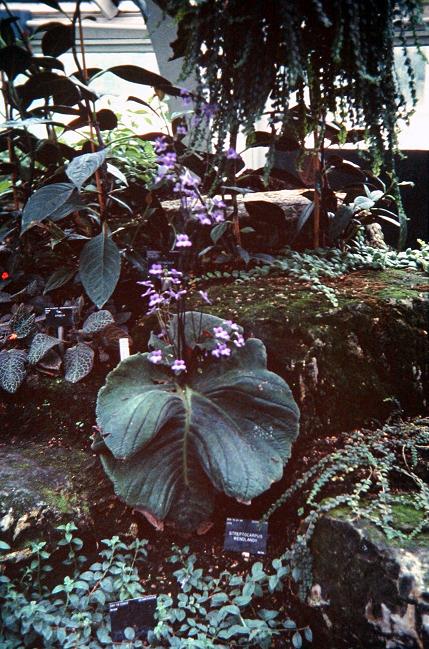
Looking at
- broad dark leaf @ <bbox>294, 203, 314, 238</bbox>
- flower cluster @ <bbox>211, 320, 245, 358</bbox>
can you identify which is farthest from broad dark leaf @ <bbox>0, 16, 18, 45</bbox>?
flower cluster @ <bbox>211, 320, 245, 358</bbox>

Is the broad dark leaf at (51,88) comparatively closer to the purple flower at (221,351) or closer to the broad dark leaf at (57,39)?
the broad dark leaf at (57,39)

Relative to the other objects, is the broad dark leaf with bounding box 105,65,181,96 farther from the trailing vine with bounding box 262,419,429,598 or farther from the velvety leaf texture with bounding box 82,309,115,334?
the trailing vine with bounding box 262,419,429,598

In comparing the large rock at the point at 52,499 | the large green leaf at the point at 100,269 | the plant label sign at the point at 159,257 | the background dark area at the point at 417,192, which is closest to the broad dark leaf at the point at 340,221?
the plant label sign at the point at 159,257

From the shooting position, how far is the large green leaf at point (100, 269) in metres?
1.83

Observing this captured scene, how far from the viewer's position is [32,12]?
115 inches

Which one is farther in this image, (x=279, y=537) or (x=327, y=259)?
(x=327, y=259)

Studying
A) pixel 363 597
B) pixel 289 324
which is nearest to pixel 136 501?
pixel 363 597

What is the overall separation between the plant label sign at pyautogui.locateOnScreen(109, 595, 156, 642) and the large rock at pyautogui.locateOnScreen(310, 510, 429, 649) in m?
0.46

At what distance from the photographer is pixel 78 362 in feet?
6.37

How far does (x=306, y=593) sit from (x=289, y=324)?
0.88 meters

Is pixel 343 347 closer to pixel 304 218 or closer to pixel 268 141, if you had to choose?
pixel 304 218

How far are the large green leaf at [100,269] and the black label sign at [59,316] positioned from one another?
6.9 inches

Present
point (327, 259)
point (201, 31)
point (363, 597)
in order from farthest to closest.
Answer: point (327, 259), point (201, 31), point (363, 597)

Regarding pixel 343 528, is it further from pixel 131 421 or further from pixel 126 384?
pixel 126 384
